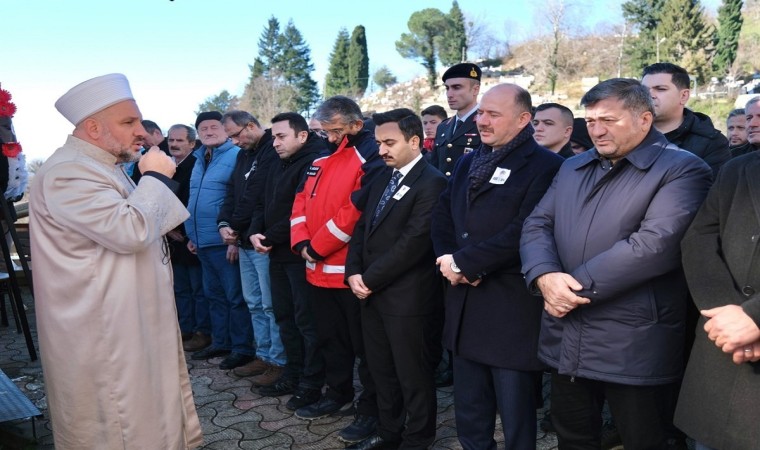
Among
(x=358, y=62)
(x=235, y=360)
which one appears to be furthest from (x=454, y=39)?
(x=235, y=360)

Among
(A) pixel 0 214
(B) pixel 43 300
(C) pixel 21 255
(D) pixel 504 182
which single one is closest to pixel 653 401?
(D) pixel 504 182

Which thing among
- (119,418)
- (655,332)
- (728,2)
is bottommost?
(119,418)

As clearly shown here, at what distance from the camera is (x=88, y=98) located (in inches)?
112

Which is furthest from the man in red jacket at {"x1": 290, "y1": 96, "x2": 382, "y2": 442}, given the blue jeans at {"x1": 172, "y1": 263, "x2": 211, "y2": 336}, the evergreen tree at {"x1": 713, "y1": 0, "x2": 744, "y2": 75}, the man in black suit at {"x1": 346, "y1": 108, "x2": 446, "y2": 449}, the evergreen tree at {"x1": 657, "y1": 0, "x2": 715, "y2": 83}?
the evergreen tree at {"x1": 713, "y1": 0, "x2": 744, "y2": 75}

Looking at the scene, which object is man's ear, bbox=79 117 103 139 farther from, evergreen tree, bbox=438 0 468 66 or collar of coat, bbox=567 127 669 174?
evergreen tree, bbox=438 0 468 66

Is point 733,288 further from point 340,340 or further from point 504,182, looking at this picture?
point 340,340

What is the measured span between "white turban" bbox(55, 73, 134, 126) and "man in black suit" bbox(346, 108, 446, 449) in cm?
143

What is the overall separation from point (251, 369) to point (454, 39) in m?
73.8

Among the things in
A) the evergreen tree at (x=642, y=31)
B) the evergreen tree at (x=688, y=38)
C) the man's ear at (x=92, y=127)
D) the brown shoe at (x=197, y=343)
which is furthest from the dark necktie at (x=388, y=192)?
the evergreen tree at (x=688, y=38)

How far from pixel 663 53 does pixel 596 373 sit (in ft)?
176

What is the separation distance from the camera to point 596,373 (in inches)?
103

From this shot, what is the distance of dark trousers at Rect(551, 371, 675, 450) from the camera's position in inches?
104

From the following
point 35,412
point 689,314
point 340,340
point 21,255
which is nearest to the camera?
point 689,314

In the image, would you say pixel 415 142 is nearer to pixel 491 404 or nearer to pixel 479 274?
pixel 479 274
